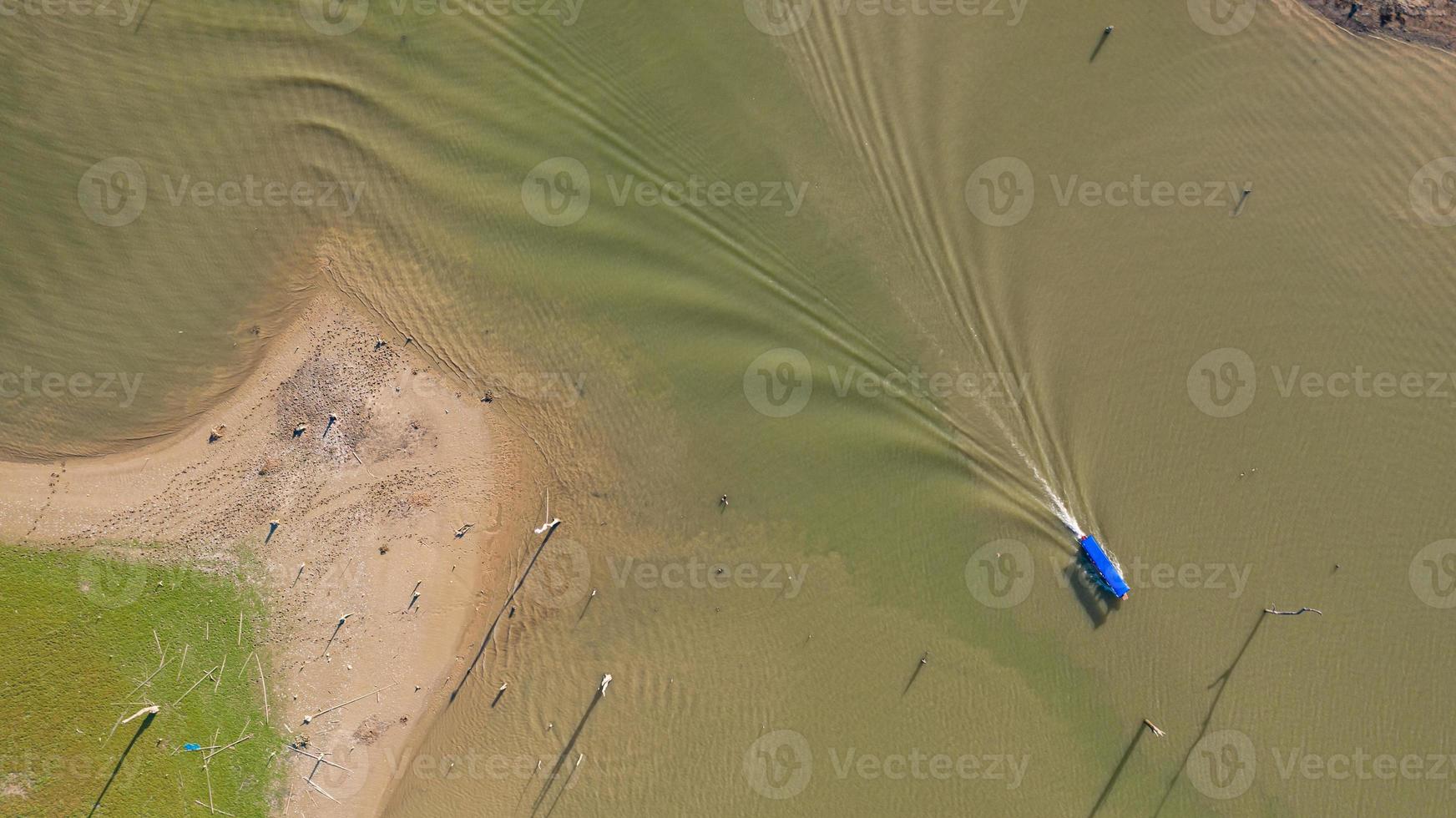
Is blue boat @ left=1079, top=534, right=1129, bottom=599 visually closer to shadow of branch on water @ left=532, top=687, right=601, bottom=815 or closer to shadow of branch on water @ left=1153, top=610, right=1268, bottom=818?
shadow of branch on water @ left=1153, top=610, right=1268, bottom=818

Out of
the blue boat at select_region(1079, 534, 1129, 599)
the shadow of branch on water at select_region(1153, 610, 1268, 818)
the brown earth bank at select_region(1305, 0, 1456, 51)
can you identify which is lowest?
the shadow of branch on water at select_region(1153, 610, 1268, 818)

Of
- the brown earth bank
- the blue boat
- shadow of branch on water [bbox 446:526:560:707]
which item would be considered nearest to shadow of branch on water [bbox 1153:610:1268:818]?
the blue boat

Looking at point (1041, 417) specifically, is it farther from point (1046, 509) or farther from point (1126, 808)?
point (1126, 808)

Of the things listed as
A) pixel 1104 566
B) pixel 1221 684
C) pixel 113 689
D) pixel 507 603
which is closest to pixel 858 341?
pixel 1104 566

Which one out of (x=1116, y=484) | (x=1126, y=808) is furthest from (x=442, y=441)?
(x=1126, y=808)

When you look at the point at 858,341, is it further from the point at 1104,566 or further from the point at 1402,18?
the point at 1402,18

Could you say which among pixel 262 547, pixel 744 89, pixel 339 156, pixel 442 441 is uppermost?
pixel 744 89
